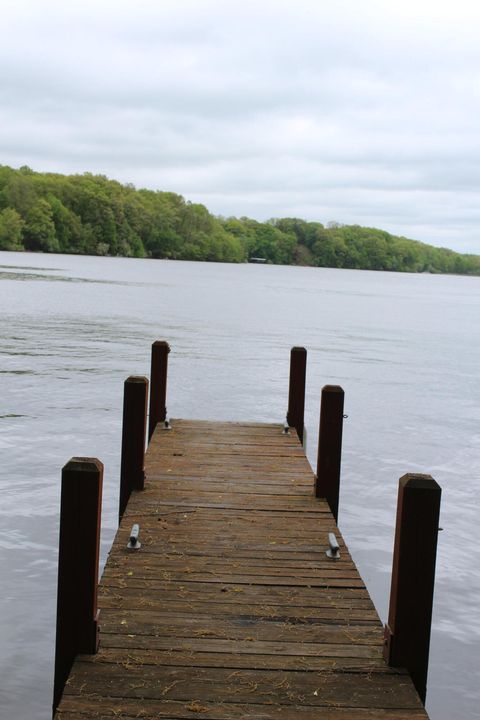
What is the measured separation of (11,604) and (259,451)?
3.24m

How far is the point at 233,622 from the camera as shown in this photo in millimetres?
5000

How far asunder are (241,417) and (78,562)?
47.8 feet

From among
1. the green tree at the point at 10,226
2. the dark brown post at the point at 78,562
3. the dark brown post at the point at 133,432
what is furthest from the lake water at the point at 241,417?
the green tree at the point at 10,226

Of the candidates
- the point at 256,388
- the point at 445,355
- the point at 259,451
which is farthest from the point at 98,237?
the point at 259,451

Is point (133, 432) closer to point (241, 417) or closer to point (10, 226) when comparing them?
point (241, 417)

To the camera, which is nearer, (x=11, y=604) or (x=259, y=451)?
(x=11, y=604)

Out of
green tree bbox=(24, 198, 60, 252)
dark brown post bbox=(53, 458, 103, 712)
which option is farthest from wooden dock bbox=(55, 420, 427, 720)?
green tree bbox=(24, 198, 60, 252)

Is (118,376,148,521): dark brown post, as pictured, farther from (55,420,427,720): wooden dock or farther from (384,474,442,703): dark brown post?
(384,474,442,703): dark brown post

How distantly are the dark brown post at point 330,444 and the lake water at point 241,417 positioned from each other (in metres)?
1.44

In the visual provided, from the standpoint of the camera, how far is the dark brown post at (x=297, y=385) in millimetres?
10641

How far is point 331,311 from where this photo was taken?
2371 inches

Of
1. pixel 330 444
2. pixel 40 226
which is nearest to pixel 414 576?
pixel 330 444

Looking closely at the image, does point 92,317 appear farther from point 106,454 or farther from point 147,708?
point 147,708

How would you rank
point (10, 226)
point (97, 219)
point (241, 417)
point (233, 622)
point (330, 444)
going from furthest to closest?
1. point (97, 219)
2. point (10, 226)
3. point (241, 417)
4. point (330, 444)
5. point (233, 622)
